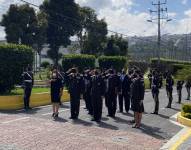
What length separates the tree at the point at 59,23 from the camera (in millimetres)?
53062

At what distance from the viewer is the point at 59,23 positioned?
175ft

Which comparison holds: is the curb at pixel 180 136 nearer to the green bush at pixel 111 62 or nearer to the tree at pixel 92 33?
the green bush at pixel 111 62

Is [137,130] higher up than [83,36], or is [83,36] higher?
[83,36]

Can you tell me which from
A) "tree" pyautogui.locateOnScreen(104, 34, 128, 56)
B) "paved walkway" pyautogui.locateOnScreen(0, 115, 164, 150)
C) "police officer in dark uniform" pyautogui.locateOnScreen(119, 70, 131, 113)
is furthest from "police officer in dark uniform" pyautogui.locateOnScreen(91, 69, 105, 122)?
"tree" pyautogui.locateOnScreen(104, 34, 128, 56)

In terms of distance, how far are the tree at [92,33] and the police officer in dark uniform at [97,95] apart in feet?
128

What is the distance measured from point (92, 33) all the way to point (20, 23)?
11.5m

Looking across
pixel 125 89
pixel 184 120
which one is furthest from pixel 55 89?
pixel 184 120

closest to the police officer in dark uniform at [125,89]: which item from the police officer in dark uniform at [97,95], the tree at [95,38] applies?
the police officer in dark uniform at [97,95]

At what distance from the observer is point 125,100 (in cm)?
1923

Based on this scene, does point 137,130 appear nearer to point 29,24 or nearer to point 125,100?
point 125,100

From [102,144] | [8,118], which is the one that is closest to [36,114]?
[8,118]

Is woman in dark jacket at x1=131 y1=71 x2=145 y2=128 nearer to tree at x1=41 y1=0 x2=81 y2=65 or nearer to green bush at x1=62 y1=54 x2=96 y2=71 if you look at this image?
green bush at x1=62 y1=54 x2=96 y2=71

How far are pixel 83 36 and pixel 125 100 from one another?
37381mm

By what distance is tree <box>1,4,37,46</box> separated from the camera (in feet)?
150
